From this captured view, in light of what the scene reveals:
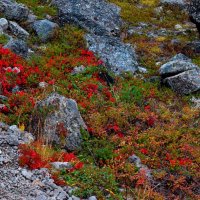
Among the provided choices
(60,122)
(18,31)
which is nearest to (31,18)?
(18,31)

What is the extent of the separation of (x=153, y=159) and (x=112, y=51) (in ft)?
28.1

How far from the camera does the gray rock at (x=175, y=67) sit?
18.0m

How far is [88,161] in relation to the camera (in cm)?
1142

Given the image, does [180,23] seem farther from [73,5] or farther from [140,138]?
[140,138]

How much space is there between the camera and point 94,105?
48.0 feet

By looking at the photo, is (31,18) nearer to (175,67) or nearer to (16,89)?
(16,89)

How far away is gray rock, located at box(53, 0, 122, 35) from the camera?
71.7ft

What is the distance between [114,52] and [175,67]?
10.6ft

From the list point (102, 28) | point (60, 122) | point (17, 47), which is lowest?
point (102, 28)

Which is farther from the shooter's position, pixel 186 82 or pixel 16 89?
pixel 186 82

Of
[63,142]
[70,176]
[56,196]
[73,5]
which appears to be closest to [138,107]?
[63,142]

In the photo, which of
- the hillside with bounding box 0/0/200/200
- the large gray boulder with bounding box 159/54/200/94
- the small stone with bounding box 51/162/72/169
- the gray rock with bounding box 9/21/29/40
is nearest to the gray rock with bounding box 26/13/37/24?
the hillside with bounding box 0/0/200/200

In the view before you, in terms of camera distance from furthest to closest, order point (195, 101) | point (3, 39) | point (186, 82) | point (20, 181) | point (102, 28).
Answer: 1. point (102, 28)
2. point (3, 39)
3. point (186, 82)
4. point (195, 101)
5. point (20, 181)

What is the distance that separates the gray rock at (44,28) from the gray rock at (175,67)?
5.78 m
